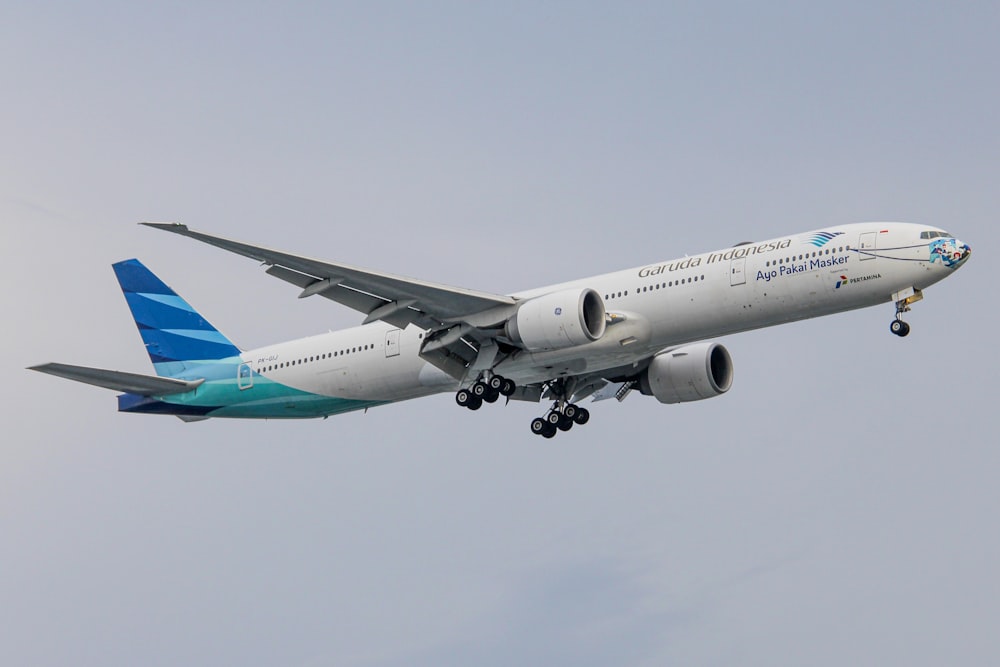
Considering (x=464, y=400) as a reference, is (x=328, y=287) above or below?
above

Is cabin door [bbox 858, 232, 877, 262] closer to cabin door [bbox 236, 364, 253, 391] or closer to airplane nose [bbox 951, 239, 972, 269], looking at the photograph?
airplane nose [bbox 951, 239, 972, 269]

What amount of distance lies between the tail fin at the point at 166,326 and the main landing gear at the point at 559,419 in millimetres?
10479

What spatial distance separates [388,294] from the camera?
3922 centimetres

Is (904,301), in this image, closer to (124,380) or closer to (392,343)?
(392,343)

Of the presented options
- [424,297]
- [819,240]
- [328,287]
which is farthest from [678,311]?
[328,287]

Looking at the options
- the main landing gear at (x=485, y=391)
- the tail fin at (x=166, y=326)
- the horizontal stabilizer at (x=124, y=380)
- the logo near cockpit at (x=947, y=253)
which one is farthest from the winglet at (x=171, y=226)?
the logo near cockpit at (x=947, y=253)

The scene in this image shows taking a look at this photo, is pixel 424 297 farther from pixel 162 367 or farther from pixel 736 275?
pixel 162 367

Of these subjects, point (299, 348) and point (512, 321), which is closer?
point (512, 321)

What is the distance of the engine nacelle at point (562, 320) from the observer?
38031mm

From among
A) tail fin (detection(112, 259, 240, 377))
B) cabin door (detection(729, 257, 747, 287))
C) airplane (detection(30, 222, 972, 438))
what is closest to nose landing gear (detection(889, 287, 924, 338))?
airplane (detection(30, 222, 972, 438))

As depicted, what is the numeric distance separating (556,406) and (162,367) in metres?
13.7

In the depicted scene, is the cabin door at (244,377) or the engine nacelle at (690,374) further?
the cabin door at (244,377)

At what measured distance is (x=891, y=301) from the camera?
3700cm

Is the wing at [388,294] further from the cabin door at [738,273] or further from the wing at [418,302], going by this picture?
the cabin door at [738,273]
